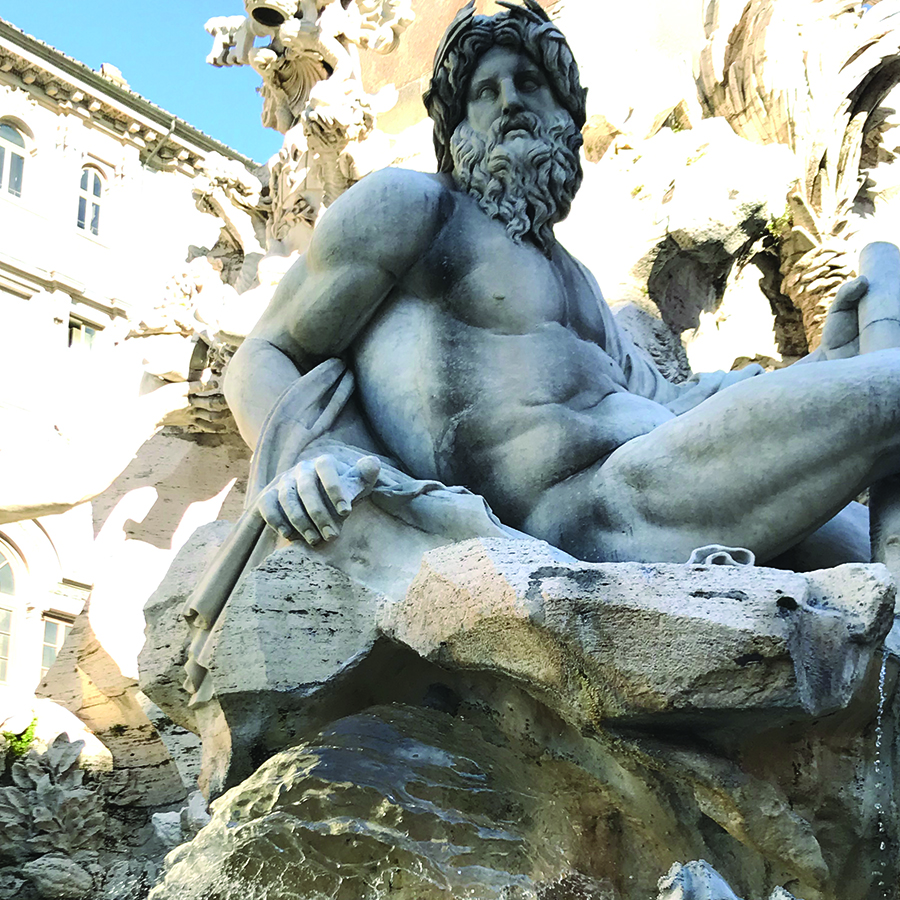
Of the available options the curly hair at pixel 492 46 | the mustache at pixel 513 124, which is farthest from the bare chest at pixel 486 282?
the curly hair at pixel 492 46

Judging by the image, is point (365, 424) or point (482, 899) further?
point (365, 424)

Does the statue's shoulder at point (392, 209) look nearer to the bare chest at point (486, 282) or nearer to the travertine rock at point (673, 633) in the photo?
the bare chest at point (486, 282)

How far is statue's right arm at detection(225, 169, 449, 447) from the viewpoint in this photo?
2.43m

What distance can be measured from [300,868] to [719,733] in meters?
0.85

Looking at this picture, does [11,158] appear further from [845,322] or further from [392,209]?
[845,322]

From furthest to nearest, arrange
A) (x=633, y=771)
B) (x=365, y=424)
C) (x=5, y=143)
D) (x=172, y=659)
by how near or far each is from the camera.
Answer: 1. (x=5, y=143)
2. (x=365, y=424)
3. (x=172, y=659)
4. (x=633, y=771)

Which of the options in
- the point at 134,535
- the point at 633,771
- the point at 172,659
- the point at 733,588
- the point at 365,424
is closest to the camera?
the point at 733,588

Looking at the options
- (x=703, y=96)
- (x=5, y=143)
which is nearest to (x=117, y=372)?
(x=703, y=96)

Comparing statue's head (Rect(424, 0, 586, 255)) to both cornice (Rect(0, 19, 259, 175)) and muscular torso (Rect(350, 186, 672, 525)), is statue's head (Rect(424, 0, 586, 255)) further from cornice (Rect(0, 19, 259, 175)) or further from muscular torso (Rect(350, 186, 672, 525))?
cornice (Rect(0, 19, 259, 175))

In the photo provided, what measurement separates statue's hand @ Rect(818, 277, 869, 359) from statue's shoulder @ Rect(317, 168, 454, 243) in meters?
0.91

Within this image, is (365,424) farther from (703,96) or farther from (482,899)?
(703,96)

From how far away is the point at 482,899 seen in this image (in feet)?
6.58

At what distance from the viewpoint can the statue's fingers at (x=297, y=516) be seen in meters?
2.07

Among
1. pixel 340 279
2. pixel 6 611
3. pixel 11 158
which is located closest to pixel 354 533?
pixel 340 279
